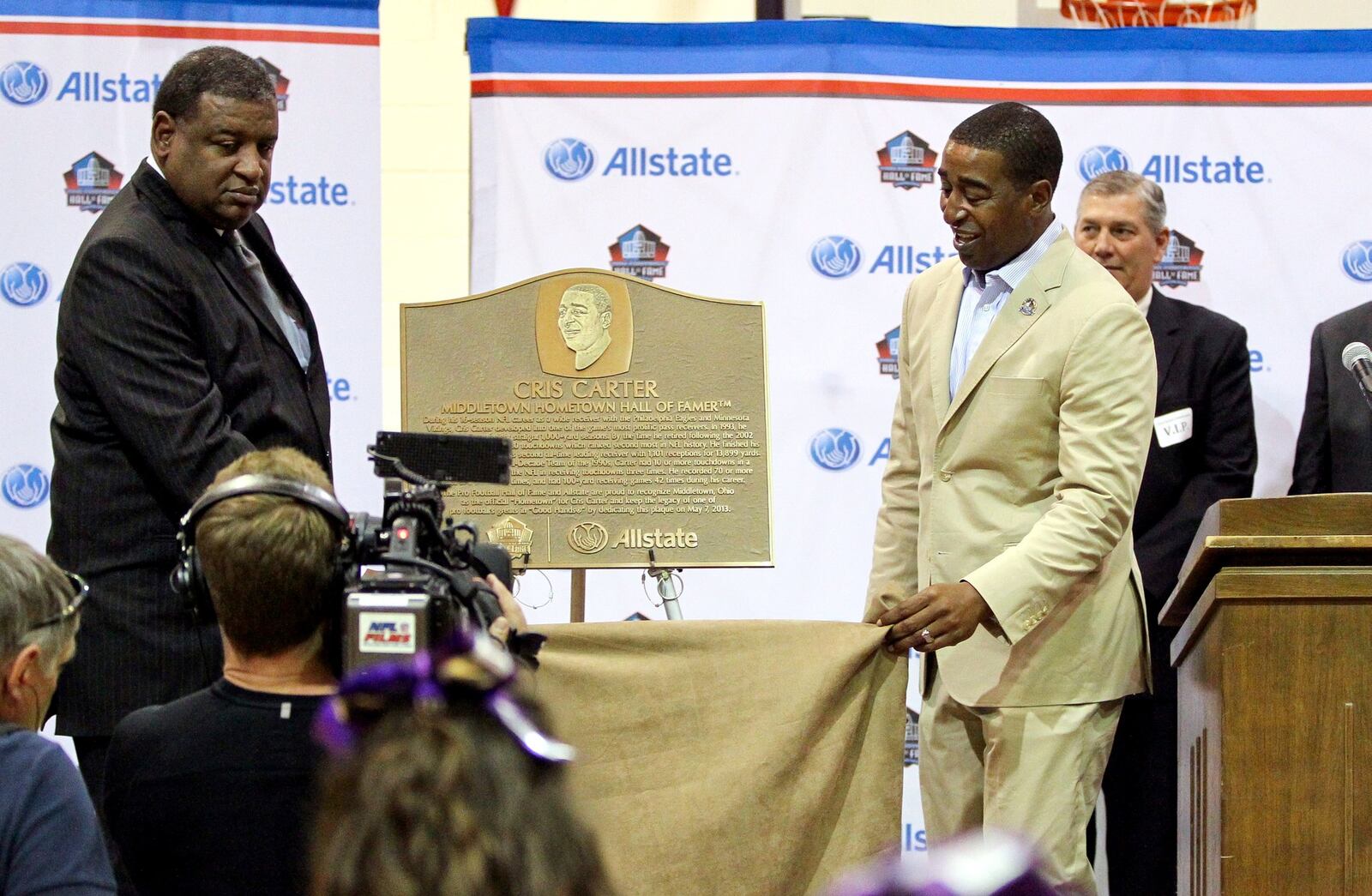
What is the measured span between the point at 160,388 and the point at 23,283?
2.80 meters

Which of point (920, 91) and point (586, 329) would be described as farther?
point (920, 91)

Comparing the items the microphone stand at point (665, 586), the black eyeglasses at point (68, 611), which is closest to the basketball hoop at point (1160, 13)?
the microphone stand at point (665, 586)

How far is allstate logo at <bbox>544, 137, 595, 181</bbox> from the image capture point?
581 cm

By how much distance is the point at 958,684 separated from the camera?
3.63m

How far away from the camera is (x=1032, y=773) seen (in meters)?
3.53

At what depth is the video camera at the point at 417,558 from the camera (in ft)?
8.09

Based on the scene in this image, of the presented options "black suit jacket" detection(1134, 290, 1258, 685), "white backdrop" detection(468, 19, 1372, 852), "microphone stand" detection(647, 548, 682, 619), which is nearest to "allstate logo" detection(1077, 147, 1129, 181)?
"white backdrop" detection(468, 19, 1372, 852)

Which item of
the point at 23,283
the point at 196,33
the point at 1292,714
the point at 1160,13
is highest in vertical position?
the point at 1160,13

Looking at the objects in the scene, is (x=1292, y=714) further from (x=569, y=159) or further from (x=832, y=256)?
(x=569, y=159)

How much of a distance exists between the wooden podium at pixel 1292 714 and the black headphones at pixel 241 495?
4.90 feet

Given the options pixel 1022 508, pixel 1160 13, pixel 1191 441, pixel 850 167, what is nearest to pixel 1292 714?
pixel 1022 508

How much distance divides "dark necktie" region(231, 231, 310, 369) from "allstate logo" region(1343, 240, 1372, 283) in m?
3.70

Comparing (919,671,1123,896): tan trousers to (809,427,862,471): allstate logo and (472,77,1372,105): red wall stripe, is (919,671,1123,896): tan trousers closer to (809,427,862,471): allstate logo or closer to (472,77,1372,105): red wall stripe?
(809,427,862,471): allstate logo

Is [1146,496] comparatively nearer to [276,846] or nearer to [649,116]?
[649,116]
